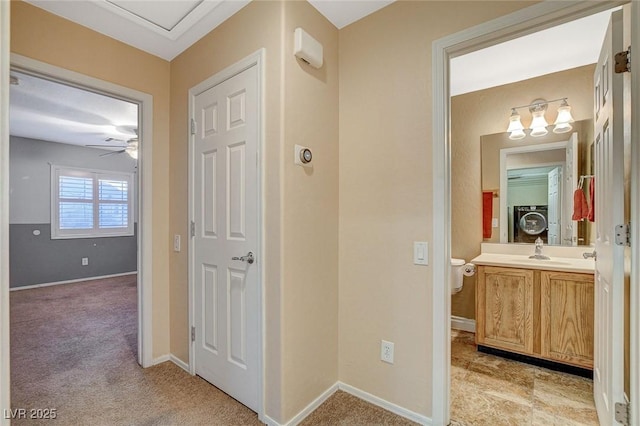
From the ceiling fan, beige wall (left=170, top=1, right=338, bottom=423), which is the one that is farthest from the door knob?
the ceiling fan

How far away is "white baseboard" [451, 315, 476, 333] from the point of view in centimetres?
312

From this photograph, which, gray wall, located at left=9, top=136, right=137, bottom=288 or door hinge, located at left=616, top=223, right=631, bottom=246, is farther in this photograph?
gray wall, located at left=9, top=136, right=137, bottom=288

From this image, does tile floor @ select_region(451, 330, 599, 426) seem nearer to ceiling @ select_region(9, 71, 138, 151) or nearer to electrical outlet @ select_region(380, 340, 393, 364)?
electrical outlet @ select_region(380, 340, 393, 364)

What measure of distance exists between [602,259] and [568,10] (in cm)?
129

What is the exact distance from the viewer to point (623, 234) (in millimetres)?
1303

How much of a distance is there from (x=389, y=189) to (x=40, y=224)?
6.37 m

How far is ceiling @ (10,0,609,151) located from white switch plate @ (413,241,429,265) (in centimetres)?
148

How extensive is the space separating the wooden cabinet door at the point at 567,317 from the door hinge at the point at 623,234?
117 centimetres

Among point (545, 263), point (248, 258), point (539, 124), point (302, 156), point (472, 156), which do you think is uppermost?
point (539, 124)

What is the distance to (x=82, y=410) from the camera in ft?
5.98

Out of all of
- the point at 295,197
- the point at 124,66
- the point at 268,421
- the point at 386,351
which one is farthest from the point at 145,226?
the point at 386,351

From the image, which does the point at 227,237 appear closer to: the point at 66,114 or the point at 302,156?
the point at 302,156
